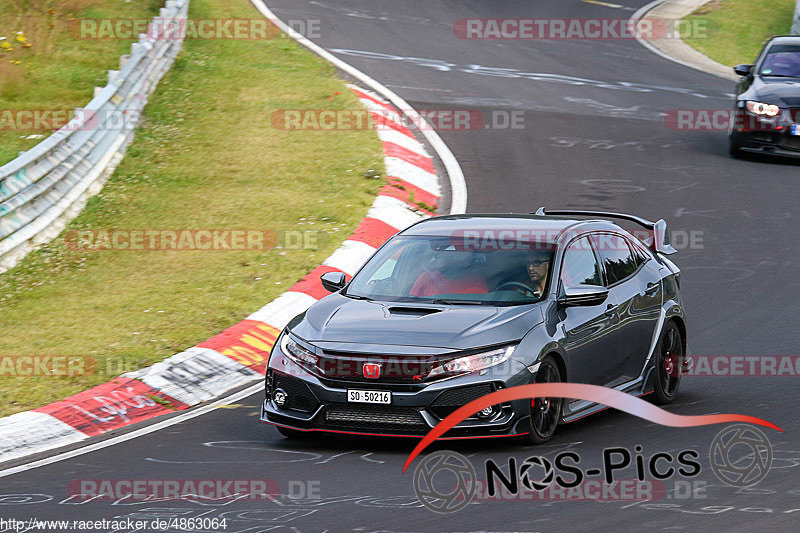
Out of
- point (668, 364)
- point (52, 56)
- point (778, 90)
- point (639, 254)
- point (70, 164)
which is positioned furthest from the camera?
point (52, 56)

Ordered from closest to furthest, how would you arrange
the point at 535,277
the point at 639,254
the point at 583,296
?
the point at 583,296, the point at 535,277, the point at 639,254

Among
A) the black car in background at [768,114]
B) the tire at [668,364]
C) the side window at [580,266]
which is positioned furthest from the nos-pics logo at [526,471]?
the black car in background at [768,114]

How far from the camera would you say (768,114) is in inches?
688

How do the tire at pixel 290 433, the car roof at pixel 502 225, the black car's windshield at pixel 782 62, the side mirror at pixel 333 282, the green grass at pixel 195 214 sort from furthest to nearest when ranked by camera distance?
1. the black car's windshield at pixel 782 62
2. the green grass at pixel 195 214
3. the car roof at pixel 502 225
4. the side mirror at pixel 333 282
5. the tire at pixel 290 433

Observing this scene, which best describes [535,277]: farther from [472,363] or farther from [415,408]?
[415,408]

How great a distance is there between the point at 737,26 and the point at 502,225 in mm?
22631

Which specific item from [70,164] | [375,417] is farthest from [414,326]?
[70,164]

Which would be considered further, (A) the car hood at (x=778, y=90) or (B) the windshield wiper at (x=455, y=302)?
(A) the car hood at (x=778, y=90)

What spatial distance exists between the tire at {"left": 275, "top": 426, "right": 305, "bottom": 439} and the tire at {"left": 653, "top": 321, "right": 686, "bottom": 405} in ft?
8.95

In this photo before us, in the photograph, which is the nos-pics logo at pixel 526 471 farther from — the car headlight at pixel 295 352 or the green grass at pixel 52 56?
the green grass at pixel 52 56

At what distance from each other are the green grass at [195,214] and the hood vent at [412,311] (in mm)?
2737

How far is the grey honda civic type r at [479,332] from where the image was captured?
7.54 metres

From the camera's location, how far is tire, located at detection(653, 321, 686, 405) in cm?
923

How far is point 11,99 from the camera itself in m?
18.0
